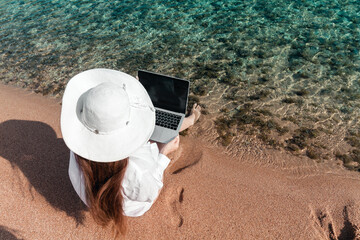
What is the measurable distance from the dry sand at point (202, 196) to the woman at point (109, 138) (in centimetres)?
97

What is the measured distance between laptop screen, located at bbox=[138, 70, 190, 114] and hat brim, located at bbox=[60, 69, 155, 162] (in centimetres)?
180

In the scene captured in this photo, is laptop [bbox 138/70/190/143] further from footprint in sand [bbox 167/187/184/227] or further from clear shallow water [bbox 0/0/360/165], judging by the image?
clear shallow water [bbox 0/0/360/165]

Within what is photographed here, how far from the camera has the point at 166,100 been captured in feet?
15.6

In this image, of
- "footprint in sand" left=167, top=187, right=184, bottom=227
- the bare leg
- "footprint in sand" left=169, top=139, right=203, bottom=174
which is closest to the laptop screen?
the bare leg

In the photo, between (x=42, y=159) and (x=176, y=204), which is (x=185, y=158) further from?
(x=42, y=159)

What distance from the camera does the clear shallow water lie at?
6.04 meters

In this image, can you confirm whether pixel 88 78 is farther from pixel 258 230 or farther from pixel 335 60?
pixel 335 60

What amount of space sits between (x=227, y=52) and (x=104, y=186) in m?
6.43

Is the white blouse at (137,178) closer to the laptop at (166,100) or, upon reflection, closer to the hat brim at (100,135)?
the hat brim at (100,135)

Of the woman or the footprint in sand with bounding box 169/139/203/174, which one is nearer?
the woman

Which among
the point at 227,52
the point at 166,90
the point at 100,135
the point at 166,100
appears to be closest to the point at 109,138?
the point at 100,135

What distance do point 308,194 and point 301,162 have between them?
83 cm

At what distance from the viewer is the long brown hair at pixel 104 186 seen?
8.41ft

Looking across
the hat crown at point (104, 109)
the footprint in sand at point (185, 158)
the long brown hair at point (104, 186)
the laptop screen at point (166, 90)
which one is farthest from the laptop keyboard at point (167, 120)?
the hat crown at point (104, 109)
